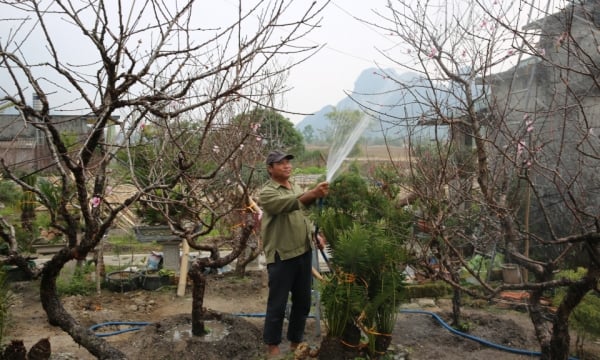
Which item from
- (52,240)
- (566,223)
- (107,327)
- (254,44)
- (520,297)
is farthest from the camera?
(52,240)

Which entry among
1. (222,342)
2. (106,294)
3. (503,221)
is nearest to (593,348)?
(503,221)

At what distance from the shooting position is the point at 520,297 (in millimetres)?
6484

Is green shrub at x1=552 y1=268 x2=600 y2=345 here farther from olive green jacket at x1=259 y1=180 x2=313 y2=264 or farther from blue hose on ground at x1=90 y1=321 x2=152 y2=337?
blue hose on ground at x1=90 y1=321 x2=152 y2=337

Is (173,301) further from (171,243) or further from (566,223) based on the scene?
(566,223)

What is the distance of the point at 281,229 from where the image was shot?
14.4ft

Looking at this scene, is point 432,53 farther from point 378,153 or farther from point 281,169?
point 378,153

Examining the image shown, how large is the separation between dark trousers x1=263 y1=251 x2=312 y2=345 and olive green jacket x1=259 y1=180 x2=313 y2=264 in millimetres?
90

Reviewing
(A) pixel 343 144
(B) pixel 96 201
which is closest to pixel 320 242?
(A) pixel 343 144

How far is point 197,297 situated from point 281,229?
3.69 ft

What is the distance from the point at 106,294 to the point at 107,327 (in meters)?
1.30

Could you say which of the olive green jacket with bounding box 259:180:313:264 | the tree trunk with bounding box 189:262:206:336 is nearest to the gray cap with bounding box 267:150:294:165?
the olive green jacket with bounding box 259:180:313:264

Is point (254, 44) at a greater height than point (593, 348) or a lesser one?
greater

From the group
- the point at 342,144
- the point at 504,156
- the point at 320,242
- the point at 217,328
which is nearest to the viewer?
the point at 504,156

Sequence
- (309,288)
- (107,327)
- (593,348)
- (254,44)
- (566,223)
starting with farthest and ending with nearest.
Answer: (566,223) < (107,327) < (593,348) < (309,288) < (254,44)
